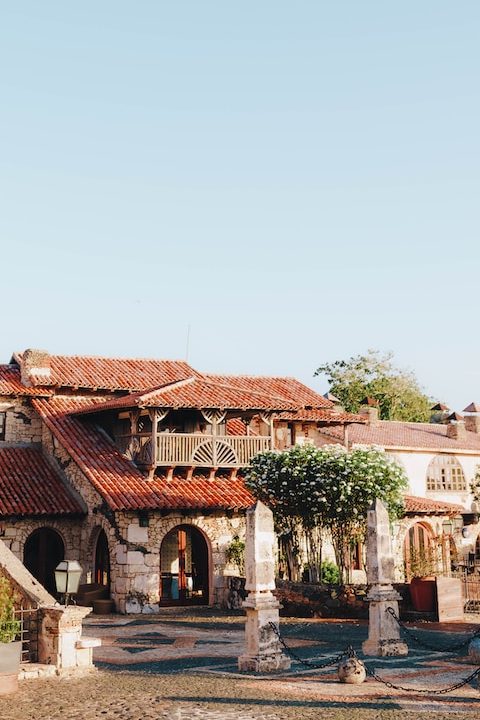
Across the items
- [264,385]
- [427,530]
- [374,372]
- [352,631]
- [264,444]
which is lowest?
[352,631]

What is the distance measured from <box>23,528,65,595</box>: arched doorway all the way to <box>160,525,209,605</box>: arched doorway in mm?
3331

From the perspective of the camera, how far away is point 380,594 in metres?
15.0

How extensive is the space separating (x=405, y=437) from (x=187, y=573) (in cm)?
1673

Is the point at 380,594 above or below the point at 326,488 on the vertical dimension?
below

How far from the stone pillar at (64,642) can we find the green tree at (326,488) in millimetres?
9599

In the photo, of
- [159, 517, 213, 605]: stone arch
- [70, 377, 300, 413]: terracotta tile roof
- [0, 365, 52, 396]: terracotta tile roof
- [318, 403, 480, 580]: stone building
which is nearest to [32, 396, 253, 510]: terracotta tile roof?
[0, 365, 52, 396]: terracotta tile roof

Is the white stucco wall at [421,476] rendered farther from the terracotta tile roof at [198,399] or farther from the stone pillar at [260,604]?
the stone pillar at [260,604]

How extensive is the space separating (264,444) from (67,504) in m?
6.28

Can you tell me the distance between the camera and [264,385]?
1267 inches

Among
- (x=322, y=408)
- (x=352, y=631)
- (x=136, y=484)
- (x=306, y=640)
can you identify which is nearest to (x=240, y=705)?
(x=306, y=640)

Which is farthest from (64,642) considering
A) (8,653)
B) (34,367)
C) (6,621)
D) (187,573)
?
(34,367)

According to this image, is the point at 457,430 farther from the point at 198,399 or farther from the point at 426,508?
the point at 198,399

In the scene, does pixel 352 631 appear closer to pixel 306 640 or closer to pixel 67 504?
pixel 306 640

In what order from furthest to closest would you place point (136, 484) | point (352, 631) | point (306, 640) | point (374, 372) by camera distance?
point (374, 372)
point (136, 484)
point (352, 631)
point (306, 640)
